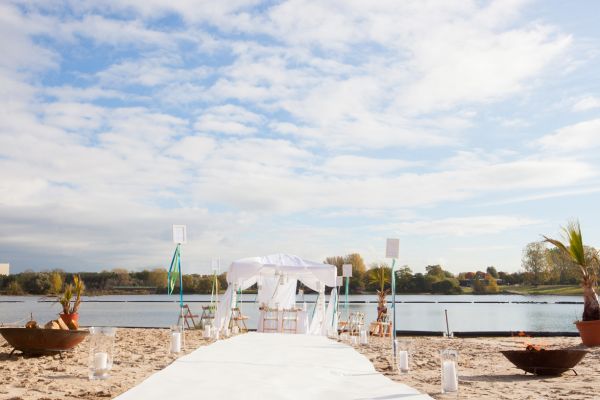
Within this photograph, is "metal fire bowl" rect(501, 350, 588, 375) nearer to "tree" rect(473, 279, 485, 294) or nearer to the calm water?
the calm water

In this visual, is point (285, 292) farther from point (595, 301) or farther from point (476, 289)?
point (476, 289)

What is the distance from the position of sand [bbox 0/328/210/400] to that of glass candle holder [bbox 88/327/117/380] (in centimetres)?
10

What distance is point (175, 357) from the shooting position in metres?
8.27

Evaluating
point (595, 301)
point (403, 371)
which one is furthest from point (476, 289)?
point (403, 371)

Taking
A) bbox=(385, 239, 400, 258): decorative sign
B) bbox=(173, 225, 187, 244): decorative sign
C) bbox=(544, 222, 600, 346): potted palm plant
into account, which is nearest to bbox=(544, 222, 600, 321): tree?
bbox=(544, 222, 600, 346): potted palm plant

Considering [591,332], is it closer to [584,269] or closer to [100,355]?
[584,269]

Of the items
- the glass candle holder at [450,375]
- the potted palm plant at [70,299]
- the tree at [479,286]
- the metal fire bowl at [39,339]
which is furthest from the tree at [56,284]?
the tree at [479,286]

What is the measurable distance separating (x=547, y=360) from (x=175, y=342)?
4.94 m

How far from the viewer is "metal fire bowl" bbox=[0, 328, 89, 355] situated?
26.2 feet

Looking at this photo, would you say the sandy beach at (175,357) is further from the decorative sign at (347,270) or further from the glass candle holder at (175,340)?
the decorative sign at (347,270)

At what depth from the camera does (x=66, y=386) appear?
5867 mm

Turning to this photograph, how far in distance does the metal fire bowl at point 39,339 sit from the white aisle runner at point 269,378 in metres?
1.69

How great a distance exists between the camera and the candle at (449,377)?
551 cm

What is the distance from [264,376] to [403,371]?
1880 millimetres
